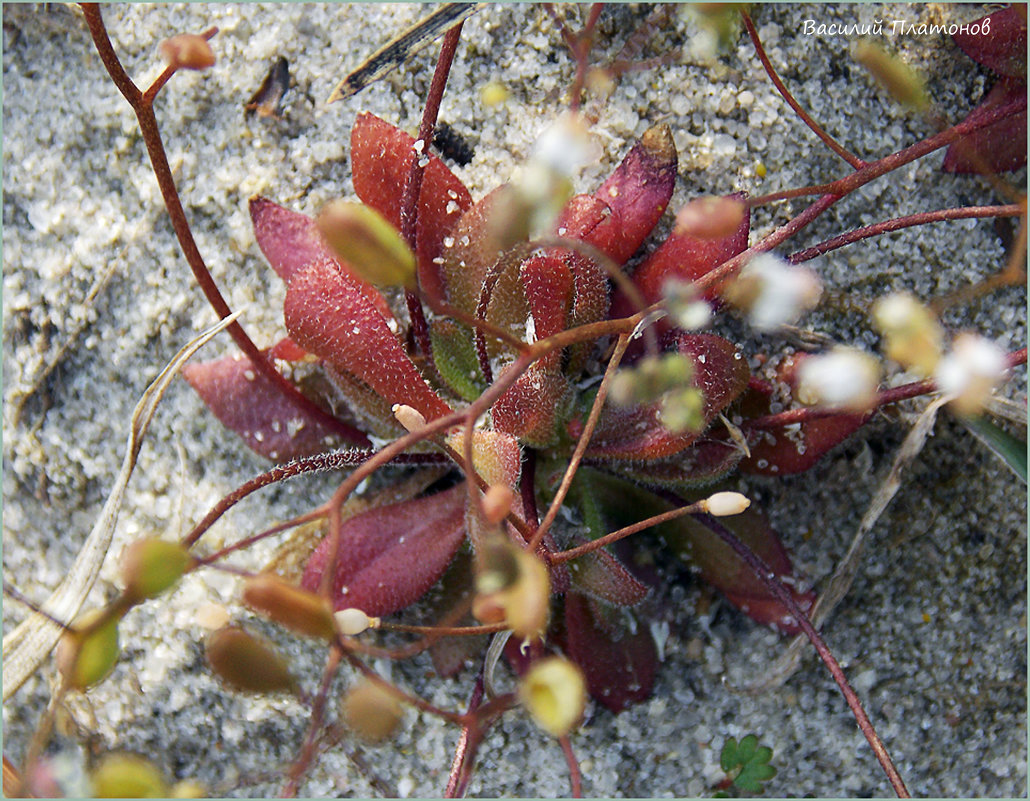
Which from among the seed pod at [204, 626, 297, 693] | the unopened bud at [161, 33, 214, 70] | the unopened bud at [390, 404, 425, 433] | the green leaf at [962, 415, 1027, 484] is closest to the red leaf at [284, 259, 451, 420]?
the unopened bud at [390, 404, 425, 433]

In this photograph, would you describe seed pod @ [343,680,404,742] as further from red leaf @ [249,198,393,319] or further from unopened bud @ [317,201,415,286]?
red leaf @ [249,198,393,319]

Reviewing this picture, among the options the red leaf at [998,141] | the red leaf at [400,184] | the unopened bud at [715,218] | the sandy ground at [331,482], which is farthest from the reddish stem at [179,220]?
the red leaf at [998,141]

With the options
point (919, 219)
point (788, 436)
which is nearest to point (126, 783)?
point (788, 436)

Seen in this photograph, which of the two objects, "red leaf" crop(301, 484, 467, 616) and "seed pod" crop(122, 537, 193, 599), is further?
"red leaf" crop(301, 484, 467, 616)

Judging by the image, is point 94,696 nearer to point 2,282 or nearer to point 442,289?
point 2,282

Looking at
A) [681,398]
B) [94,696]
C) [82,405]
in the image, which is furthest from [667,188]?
[94,696]

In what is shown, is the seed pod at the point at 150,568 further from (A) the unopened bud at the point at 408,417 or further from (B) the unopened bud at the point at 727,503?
(B) the unopened bud at the point at 727,503
